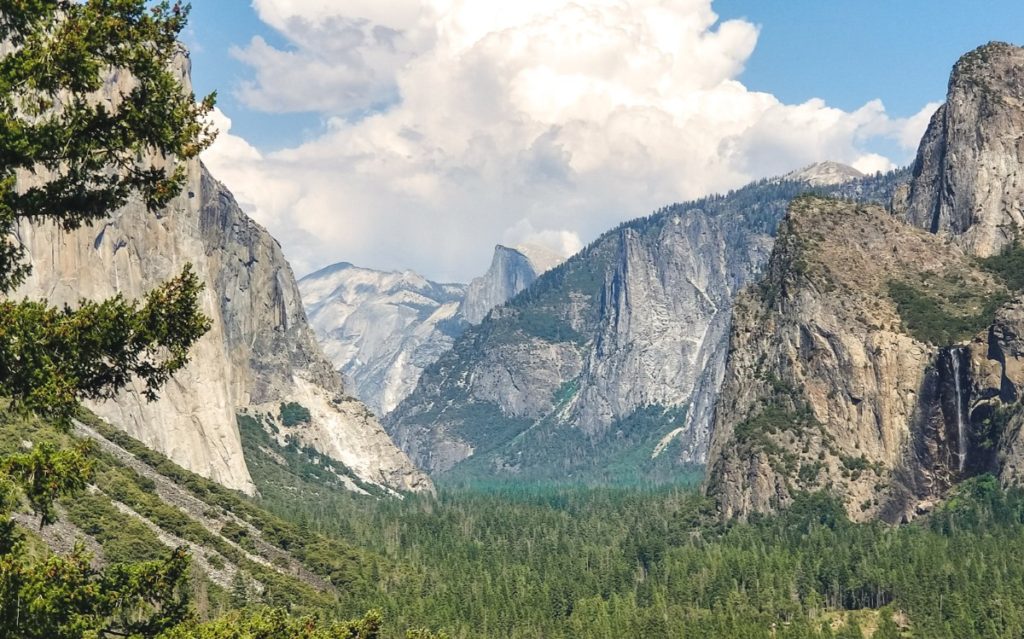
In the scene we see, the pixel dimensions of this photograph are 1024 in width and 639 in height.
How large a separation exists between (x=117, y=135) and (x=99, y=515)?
148902mm

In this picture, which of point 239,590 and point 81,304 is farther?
point 239,590

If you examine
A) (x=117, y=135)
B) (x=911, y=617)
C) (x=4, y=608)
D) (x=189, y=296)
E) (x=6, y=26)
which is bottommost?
(x=911, y=617)

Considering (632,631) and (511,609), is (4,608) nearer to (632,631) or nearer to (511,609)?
(632,631)

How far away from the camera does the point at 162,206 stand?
3319 cm

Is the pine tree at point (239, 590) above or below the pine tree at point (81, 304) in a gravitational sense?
below

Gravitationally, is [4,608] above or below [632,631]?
above

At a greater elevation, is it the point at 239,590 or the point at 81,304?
the point at 81,304

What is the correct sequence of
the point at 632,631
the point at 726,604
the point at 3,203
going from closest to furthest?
the point at 3,203 < the point at 632,631 < the point at 726,604

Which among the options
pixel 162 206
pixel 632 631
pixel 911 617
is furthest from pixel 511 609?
pixel 162 206

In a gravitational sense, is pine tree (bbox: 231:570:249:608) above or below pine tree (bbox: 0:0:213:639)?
below

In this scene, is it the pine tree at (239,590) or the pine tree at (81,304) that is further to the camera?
the pine tree at (239,590)

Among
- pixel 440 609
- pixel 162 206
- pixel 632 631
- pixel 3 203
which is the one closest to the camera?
pixel 3 203

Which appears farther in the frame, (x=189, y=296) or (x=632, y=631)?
(x=632, y=631)

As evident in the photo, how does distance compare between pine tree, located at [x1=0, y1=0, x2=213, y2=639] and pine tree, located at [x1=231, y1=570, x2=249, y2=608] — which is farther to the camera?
pine tree, located at [x1=231, y1=570, x2=249, y2=608]
